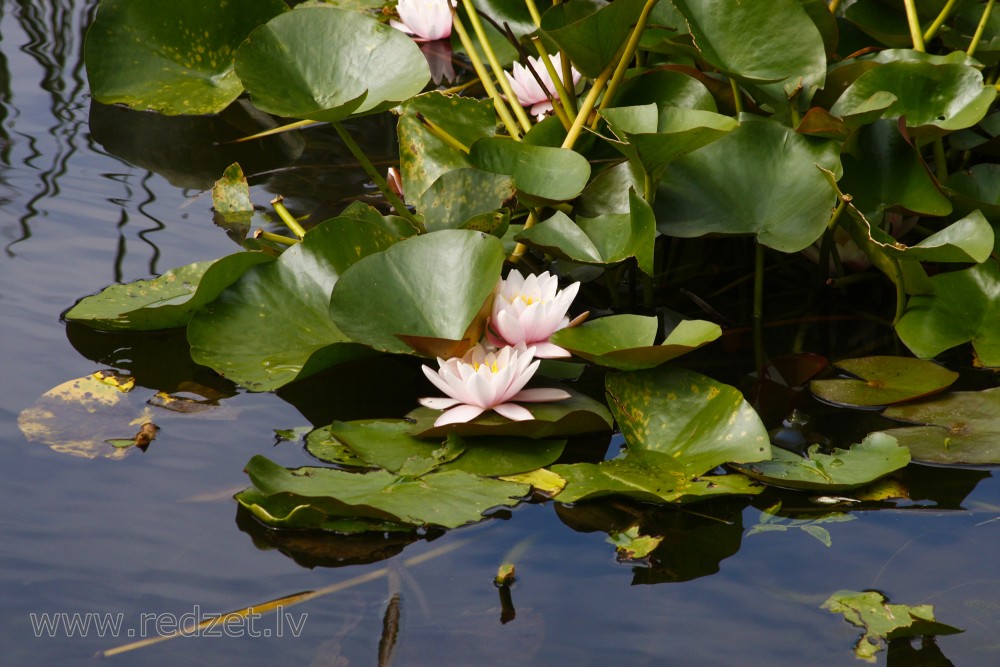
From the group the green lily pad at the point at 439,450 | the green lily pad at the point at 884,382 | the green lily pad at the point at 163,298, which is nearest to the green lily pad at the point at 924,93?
the green lily pad at the point at 884,382

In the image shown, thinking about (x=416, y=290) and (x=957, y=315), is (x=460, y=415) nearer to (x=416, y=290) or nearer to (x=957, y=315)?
(x=416, y=290)

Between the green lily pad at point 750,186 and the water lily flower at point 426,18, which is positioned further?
the water lily flower at point 426,18

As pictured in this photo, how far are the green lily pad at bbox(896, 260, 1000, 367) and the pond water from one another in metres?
0.29

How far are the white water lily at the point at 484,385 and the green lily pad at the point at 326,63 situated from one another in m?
0.57

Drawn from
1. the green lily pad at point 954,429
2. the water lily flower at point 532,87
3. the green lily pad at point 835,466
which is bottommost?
the green lily pad at point 954,429

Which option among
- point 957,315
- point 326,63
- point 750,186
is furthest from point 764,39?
point 326,63

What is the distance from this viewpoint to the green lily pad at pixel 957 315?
4.75 ft

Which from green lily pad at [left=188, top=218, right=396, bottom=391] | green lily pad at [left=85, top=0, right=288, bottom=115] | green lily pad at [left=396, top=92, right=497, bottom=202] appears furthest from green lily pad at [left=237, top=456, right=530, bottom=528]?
green lily pad at [left=85, top=0, right=288, bottom=115]

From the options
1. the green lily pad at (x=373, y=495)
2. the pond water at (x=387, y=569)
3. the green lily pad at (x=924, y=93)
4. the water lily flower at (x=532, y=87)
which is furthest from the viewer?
the water lily flower at (x=532, y=87)

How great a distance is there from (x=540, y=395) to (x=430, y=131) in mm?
648

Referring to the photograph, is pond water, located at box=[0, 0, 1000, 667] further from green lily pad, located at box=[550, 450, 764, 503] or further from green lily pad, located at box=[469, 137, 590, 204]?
green lily pad, located at box=[469, 137, 590, 204]

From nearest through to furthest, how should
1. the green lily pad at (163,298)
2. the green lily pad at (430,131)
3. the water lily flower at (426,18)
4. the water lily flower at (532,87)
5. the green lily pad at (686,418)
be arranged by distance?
the green lily pad at (686,418)
the green lily pad at (163,298)
the green lily pad at (430,131)
the water lily flower at (532,87)
the water lily flower at (426,18)

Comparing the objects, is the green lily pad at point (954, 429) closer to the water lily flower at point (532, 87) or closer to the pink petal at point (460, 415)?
the pink petal at point (460, 415)

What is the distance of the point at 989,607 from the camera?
40.3 inches
